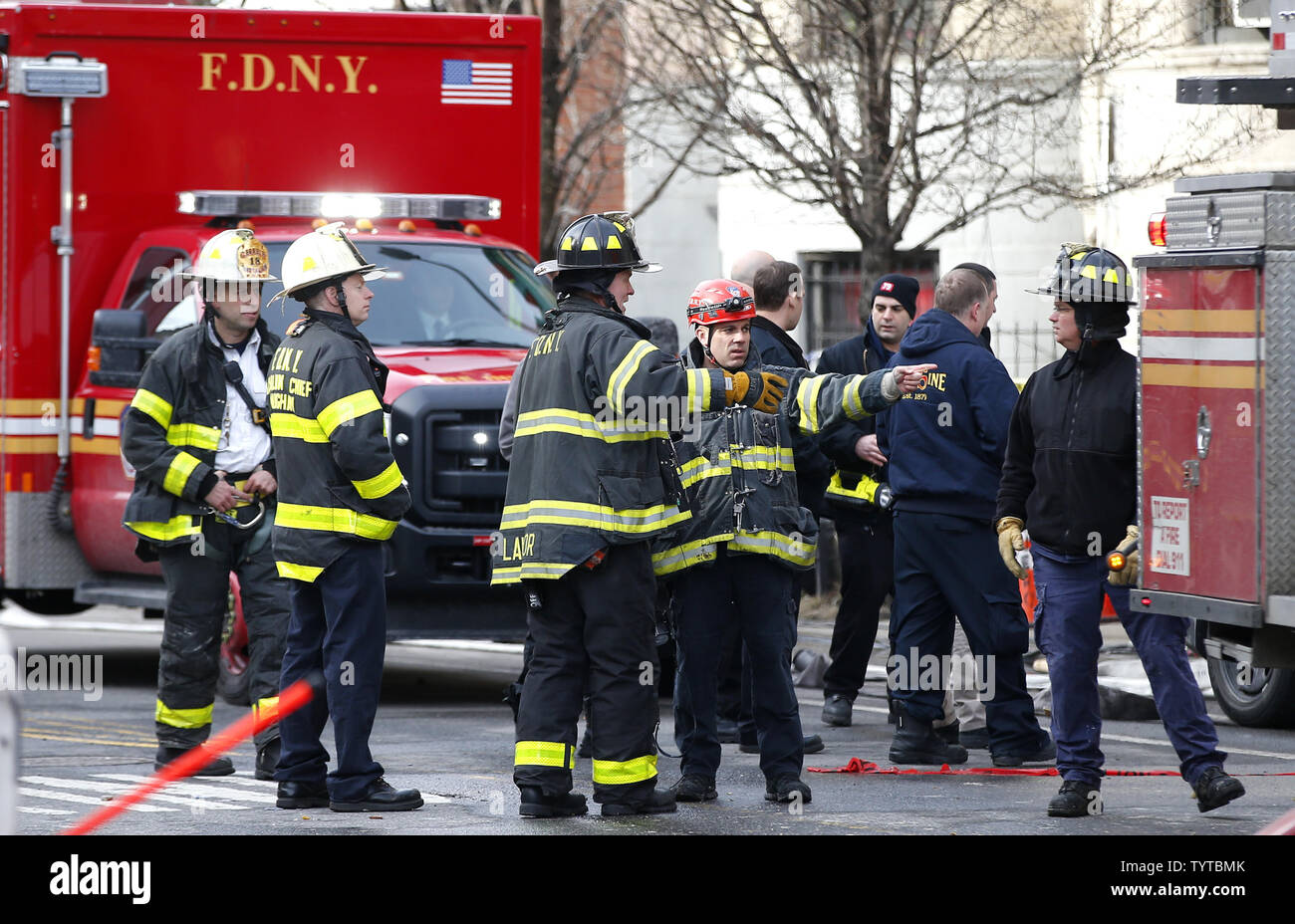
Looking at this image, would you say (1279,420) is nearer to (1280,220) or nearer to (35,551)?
(1280,220)

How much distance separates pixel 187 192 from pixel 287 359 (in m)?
4.12

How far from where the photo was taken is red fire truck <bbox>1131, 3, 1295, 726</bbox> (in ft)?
20.9

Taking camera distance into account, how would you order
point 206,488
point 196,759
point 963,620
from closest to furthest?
point 196,759
point 206,488
point 963,620

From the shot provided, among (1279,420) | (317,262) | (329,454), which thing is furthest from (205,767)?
(1279,420)

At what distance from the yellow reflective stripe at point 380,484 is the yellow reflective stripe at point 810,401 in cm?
148

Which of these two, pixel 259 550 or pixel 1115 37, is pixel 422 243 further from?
pixel 1115 37

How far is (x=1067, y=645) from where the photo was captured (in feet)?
24.5

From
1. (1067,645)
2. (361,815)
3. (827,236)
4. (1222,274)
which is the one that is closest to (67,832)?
(361,815)

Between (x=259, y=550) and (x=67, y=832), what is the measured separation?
1814 mm

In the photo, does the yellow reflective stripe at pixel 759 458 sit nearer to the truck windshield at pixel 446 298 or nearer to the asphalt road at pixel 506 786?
the asphalt road at pixel 506 786

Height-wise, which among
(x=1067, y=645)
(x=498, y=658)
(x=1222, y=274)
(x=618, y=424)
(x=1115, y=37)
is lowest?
(x=498, y=658)

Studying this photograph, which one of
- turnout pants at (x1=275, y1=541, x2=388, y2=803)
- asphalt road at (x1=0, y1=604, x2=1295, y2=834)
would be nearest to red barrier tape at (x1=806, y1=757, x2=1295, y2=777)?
asphalt road at (x1=0, y1=604, x2=1295, y2=834)

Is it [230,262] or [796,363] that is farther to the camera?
[796,363]

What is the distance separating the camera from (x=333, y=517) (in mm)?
7520
